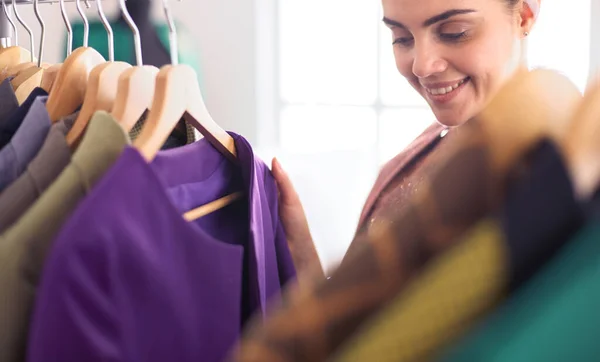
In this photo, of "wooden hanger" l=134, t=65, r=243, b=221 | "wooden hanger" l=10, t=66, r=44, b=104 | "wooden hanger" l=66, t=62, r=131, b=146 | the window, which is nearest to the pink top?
"wooden hanger" l=134, t=65, r=243, b=221

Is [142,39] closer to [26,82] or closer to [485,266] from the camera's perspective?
[26,82]

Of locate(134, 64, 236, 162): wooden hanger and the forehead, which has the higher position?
the forehead

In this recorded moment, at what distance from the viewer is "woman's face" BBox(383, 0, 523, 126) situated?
615mm

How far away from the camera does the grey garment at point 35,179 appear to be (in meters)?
0.48

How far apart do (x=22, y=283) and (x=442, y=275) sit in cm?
33

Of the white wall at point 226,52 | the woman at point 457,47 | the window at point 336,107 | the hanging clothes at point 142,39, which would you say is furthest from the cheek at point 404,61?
the white wall at point 226,52

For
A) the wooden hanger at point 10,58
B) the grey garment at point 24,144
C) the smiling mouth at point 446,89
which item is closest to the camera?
the grey garment at point 24,144

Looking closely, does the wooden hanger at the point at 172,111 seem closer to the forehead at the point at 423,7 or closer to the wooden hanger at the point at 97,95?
the wooden hanger at the point at 97,95

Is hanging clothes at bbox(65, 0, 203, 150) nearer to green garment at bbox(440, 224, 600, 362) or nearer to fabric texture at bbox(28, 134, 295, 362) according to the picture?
fabric texture at bbox(28, 134, 295, 362)

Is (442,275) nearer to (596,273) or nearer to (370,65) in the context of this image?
(596,273)

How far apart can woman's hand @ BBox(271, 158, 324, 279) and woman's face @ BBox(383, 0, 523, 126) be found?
213 millimetres

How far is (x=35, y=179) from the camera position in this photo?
51 centimetres

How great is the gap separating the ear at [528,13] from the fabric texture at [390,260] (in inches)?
17.2

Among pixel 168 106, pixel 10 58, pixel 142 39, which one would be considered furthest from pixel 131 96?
pixel 142 39
